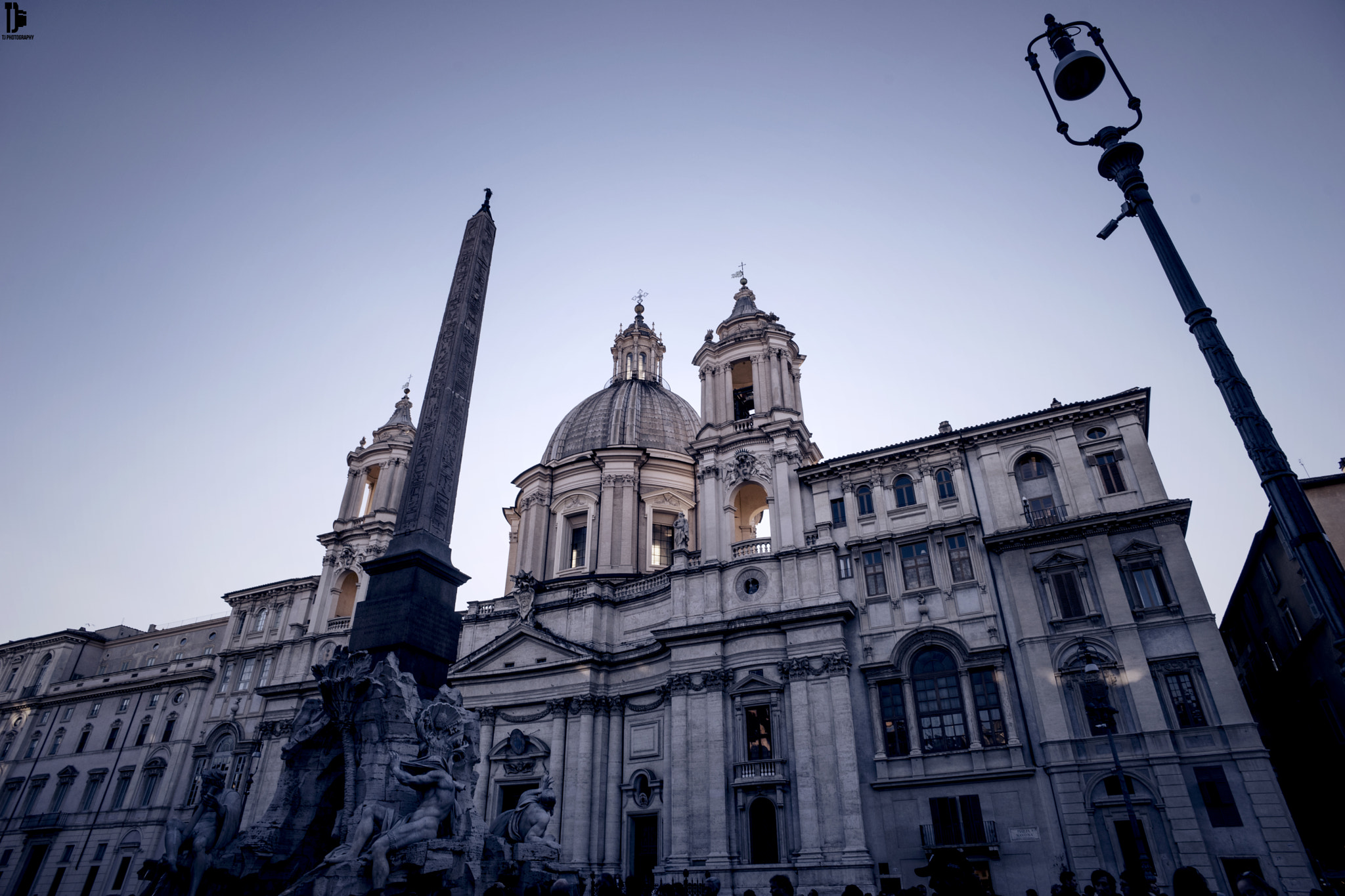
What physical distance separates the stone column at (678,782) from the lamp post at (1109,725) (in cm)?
1387

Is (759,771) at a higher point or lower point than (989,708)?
lower

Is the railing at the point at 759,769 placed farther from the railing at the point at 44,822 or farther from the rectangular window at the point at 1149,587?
the railing at the point at 44,822

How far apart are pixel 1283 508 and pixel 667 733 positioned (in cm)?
2697

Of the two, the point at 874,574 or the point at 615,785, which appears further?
the point at 615,785

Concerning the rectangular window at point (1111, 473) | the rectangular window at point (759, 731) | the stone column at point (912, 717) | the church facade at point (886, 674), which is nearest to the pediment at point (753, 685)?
the church facade at point (886, 674)

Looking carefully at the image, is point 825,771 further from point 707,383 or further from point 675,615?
point 707,383

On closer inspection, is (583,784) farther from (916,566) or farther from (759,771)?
(916,566)

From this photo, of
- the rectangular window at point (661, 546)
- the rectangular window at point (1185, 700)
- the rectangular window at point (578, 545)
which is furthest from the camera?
the rectangular window at point (578, 545)

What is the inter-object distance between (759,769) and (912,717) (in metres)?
5.77

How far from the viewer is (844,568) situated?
30141mm

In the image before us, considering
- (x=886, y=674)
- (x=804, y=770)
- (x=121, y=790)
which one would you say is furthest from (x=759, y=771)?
(x=121, y=790)

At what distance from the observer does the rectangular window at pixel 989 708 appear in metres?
25.0

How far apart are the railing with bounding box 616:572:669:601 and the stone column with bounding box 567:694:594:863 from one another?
200 inches

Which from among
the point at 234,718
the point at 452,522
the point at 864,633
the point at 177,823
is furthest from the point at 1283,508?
the point at 234,718
